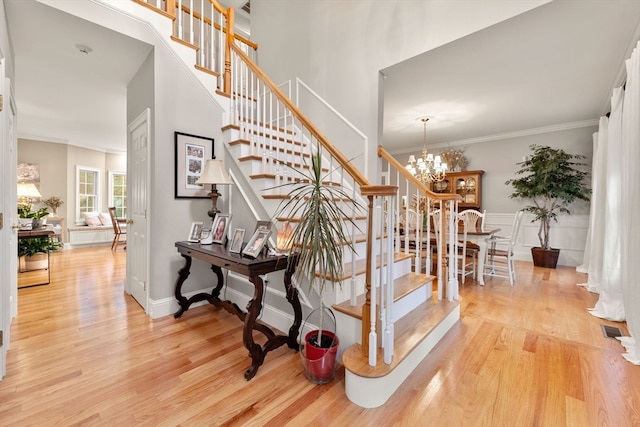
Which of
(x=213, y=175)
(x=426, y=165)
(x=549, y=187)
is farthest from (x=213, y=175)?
(x=549, y=187)


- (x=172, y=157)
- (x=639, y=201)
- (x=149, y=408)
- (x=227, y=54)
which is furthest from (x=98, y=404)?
(x=639, y=201)

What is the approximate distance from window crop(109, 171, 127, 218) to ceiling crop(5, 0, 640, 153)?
212 centimetres

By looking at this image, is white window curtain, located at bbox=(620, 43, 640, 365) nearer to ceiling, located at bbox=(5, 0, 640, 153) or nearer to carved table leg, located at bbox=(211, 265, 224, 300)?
ceiling, located at bbox=(5, 0, 640, 153)

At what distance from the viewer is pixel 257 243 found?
1.96 m

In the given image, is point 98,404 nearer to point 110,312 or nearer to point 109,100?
point 110,312

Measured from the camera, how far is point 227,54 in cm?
Answer: 314

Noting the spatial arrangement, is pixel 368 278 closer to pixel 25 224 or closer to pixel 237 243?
pixel 237 243

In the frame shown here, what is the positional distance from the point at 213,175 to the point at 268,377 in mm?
1715

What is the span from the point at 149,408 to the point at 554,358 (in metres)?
2.68

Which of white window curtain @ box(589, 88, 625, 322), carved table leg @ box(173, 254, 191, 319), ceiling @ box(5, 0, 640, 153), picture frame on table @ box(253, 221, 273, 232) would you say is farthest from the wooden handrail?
white window curtain @ box(589, 88, 625, 322)

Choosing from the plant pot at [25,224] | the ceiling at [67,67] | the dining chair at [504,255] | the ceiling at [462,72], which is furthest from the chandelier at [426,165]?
the plant pot at [25,224]

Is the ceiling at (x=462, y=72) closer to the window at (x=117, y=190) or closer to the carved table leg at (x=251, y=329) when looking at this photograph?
the window at (x=117, y=190)

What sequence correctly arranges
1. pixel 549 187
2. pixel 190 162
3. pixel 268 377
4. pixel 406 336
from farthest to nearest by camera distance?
pixel 549 187 < pixel 190 162 < pixel 406 336 < pixel 268 377

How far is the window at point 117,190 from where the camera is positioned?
24.6ft
